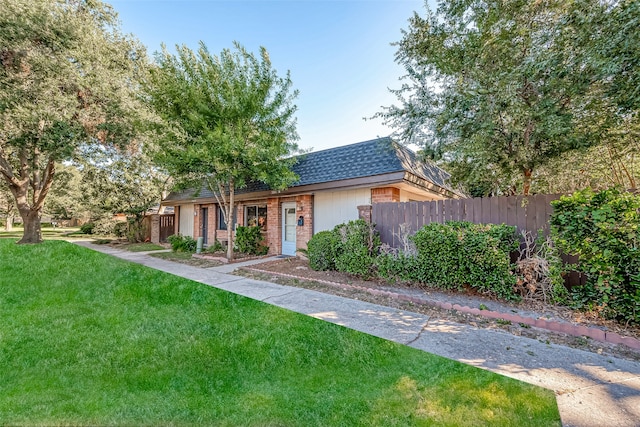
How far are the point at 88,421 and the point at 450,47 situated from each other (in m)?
8.44

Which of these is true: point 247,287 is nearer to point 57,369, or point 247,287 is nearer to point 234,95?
point 57,369

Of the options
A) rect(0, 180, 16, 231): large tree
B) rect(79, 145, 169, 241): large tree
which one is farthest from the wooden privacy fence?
rect(0, 180, 16, 231): large tree

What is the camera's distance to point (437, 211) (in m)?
6.36

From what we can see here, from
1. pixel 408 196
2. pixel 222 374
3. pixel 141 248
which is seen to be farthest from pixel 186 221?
pixel 222 374

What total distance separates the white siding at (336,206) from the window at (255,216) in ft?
8.66

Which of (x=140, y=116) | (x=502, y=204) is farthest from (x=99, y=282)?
(x=502, y=204)

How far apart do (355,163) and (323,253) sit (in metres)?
3.34

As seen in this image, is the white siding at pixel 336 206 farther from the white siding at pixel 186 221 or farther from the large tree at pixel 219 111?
the white siding at pixel 186 221

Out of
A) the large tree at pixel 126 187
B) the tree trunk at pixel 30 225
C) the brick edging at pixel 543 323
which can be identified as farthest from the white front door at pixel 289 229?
the tree trunk at pixel 30 225

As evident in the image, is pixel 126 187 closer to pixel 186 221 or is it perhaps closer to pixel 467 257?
pixel 186 221

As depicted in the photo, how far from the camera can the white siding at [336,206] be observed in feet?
29.4

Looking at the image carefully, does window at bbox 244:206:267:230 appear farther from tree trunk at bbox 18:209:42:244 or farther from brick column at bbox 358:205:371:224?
tree trunk at bbox 18:209:42:244

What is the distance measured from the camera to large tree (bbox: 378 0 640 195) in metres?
4.22

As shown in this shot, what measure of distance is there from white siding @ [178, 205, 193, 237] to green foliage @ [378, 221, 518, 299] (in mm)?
12693
